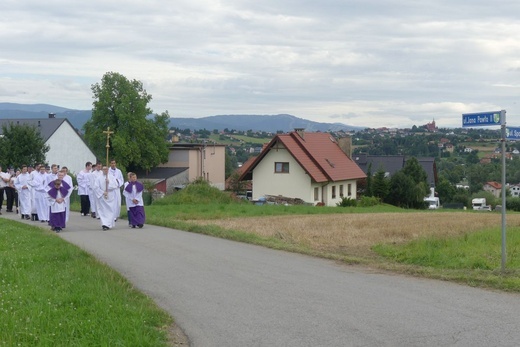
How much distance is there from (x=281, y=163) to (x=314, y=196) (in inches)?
146

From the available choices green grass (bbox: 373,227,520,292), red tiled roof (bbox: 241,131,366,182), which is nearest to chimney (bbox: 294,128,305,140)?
red tiled roof (bbox: 241,131,366,182)

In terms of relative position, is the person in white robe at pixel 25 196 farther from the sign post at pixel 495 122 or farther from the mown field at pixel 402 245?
the sign post at pixel 495 122

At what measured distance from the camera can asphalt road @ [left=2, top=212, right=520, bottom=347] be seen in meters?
7.67

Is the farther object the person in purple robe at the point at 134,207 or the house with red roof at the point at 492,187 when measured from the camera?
the house with red roof at the point at 492,187

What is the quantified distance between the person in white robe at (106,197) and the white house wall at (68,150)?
55388 millimetres

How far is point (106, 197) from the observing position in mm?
21625

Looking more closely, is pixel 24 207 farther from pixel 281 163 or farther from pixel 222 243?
pixel 281 163

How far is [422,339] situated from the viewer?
750cm

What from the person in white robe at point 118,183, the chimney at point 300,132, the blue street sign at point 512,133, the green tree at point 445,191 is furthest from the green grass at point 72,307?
the green tree at point 445,191

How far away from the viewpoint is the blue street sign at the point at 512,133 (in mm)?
11158

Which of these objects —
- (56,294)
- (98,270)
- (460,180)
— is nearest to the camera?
(56,294)

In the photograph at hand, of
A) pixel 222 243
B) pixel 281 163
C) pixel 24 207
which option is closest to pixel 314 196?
pixel 281 163

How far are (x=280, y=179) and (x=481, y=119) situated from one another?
48071 millimetres

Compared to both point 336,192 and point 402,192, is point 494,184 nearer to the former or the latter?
point 402,192
